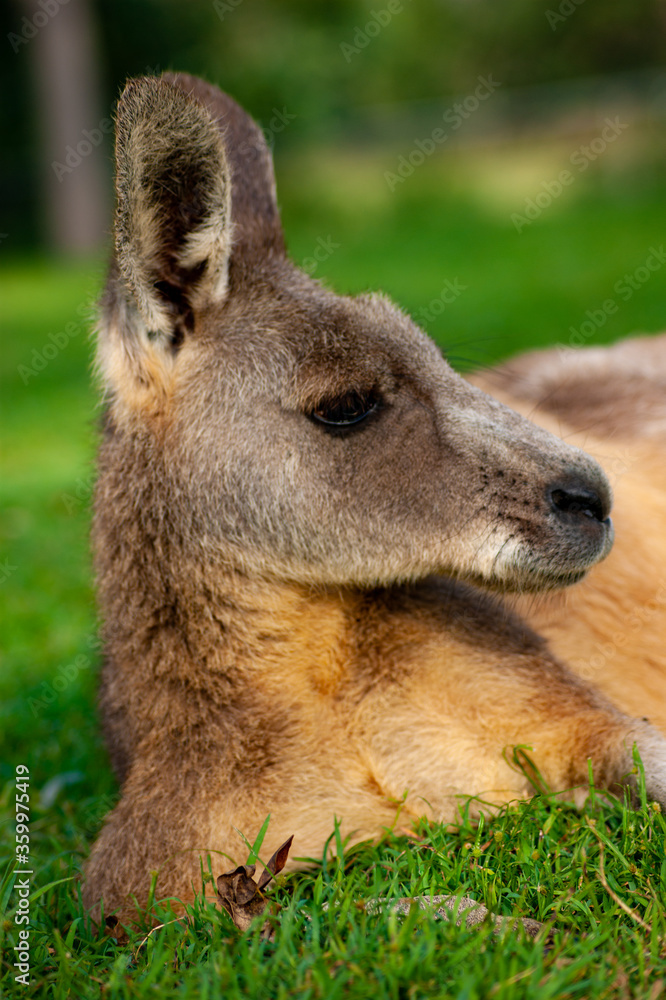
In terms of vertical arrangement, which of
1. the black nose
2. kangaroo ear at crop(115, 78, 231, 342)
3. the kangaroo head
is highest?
kangaroo ear at crop(115, 78, 231, 342)

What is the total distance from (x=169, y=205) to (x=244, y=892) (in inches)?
77.1

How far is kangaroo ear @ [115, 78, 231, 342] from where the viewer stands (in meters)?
2.92

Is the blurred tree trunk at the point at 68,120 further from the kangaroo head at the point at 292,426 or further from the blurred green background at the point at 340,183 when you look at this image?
the kangaroo head at the point at 292,426

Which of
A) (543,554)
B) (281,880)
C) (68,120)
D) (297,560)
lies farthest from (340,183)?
(281,880)

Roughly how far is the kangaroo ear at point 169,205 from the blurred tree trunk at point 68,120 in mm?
19535

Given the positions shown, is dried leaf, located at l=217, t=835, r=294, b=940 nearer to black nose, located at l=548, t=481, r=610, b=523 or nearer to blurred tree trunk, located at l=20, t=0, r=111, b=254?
black nose, located at l=548, t=481, r=610, b=523

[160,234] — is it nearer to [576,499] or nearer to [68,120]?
[576,499]

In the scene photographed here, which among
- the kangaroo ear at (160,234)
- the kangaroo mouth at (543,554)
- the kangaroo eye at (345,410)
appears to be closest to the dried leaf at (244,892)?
the kangaroo mouth at (543,554)

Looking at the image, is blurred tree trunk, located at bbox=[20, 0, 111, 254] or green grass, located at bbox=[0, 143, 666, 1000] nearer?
green grass, located at bbox=[0, 143, 666, 1000]

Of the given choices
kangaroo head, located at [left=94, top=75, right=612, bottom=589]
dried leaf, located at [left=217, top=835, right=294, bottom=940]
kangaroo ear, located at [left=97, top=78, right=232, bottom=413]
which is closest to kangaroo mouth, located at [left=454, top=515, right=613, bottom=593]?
kangaroo head, located at [left=94, top=75, right=612, bottom=589]

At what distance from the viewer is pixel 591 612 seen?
340cm

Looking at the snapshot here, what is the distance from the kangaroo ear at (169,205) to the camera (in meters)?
2.92

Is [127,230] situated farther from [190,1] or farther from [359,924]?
[190,1]

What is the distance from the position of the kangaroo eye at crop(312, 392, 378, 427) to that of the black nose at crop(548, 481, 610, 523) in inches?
23.1
